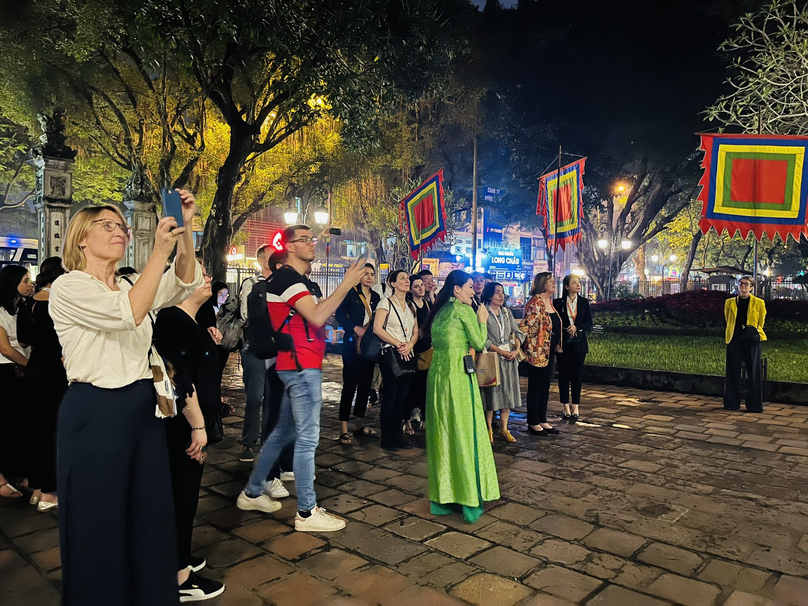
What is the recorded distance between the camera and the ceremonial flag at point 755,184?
26.1ft

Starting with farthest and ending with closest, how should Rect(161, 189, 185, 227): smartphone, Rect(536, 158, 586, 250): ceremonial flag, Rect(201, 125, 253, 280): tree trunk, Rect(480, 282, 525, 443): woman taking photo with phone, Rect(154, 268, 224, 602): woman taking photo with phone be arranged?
Rect(536, 158, 586, 250): ceremonial flag
Rect(201, 125, 253, 280): tree trunk
Rect(480, 282, 525, 443): woman taking photo with phone
Rect(154, 268, 224, 602): woman taking photo with phone
Rect(161, 189, 185, 227): smartphone

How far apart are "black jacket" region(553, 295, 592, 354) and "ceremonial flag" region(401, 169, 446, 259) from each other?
4.38 meters

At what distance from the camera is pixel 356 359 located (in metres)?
6.51

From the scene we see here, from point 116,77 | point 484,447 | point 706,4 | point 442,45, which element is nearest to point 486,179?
point 706,4

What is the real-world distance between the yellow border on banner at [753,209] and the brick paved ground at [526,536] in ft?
11.0

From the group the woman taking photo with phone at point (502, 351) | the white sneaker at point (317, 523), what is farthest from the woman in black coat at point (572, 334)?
the white sneaker at point (317, 523)

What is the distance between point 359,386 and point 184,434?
3596mm

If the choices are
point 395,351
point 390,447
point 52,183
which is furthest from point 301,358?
point 52,183

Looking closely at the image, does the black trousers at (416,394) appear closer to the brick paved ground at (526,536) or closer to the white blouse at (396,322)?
the brick paved ground at (526,536)

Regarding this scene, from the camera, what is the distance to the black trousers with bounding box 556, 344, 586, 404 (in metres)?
7.48

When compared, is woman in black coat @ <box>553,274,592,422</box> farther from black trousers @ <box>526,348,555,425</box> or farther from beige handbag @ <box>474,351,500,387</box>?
beige handbag @ <box>474,351,500,387</box>

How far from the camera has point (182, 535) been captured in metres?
3.14

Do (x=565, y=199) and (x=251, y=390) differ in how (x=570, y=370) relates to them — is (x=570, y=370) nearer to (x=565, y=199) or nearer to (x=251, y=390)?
(x=251, y=390)

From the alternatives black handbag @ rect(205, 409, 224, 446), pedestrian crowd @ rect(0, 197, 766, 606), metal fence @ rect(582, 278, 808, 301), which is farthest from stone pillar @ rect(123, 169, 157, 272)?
metal fence @ rect(582, 278, 808, 301)
